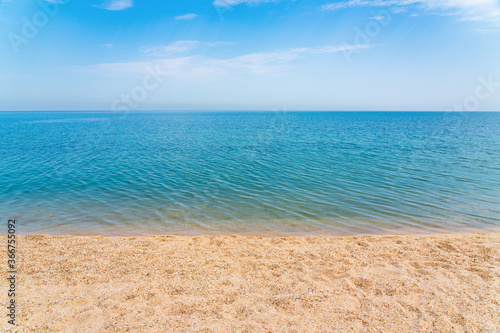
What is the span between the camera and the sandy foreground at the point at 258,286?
561cm

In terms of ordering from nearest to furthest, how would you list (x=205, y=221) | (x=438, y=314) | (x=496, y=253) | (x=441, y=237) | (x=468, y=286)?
(x=438, y=314) < (x=468, y=286) < (x=496, y=253) < (x=441, y=237) < (x=205, y=221)

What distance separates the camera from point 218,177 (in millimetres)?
20969

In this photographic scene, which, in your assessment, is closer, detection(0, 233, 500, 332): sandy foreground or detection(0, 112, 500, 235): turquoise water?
detection(0, 233, 500, 332): sandy foreground

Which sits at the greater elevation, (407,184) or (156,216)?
(407,184)

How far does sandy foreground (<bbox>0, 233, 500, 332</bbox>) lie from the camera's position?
561 centimetres

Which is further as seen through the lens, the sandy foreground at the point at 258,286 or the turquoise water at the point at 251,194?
the turquoise water at the point at 251,194

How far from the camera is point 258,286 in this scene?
6.95 m

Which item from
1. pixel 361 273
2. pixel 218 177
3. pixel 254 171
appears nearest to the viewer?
pixel 361 273

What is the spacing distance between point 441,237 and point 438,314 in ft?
20.4

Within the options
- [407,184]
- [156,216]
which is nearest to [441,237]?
[407,184]

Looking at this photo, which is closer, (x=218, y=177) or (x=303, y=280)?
(x=303, y=280)

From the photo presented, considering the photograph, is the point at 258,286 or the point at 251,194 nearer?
the point at 258,286

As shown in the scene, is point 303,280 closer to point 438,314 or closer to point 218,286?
point 218,286

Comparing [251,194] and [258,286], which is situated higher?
[251,194]
